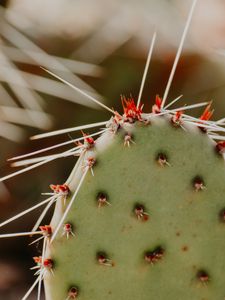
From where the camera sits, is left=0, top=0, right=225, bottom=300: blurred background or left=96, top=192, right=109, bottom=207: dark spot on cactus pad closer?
left=96, top=192, right=109, bottom=207: dark spot on cactus pad

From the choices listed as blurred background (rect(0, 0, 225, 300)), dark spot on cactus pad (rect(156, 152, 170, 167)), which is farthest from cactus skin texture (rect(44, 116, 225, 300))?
blurred background (rect(0, 0, 225, 300))

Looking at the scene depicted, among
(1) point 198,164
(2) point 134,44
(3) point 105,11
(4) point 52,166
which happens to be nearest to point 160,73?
(2) point 134,44

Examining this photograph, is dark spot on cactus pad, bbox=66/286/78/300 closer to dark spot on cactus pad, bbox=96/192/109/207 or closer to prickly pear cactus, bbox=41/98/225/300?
prickly pear cactus, bbox=41/98/225/300

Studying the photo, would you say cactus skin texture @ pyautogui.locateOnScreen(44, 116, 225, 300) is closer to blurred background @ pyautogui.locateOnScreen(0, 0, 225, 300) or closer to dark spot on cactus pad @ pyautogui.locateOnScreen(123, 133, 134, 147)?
dark spot on cactus pad @ pyautogui.locateOnScreen(123, 133, 134, 147)

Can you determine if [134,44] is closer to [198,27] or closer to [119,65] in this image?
[119,65]

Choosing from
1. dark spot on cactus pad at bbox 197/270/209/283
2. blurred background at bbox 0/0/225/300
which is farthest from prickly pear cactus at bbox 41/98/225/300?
blurred background at bbox 0/0/225/300

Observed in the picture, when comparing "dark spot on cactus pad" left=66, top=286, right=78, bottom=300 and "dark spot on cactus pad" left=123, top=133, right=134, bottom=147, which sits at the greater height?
"dark spot on cactus pad" left=123, top=133, right=134, bottom=147

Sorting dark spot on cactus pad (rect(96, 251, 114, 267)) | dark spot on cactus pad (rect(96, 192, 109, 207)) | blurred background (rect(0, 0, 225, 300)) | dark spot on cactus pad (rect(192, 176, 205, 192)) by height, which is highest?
blurred background (rect(0, 0, 225, 300))
